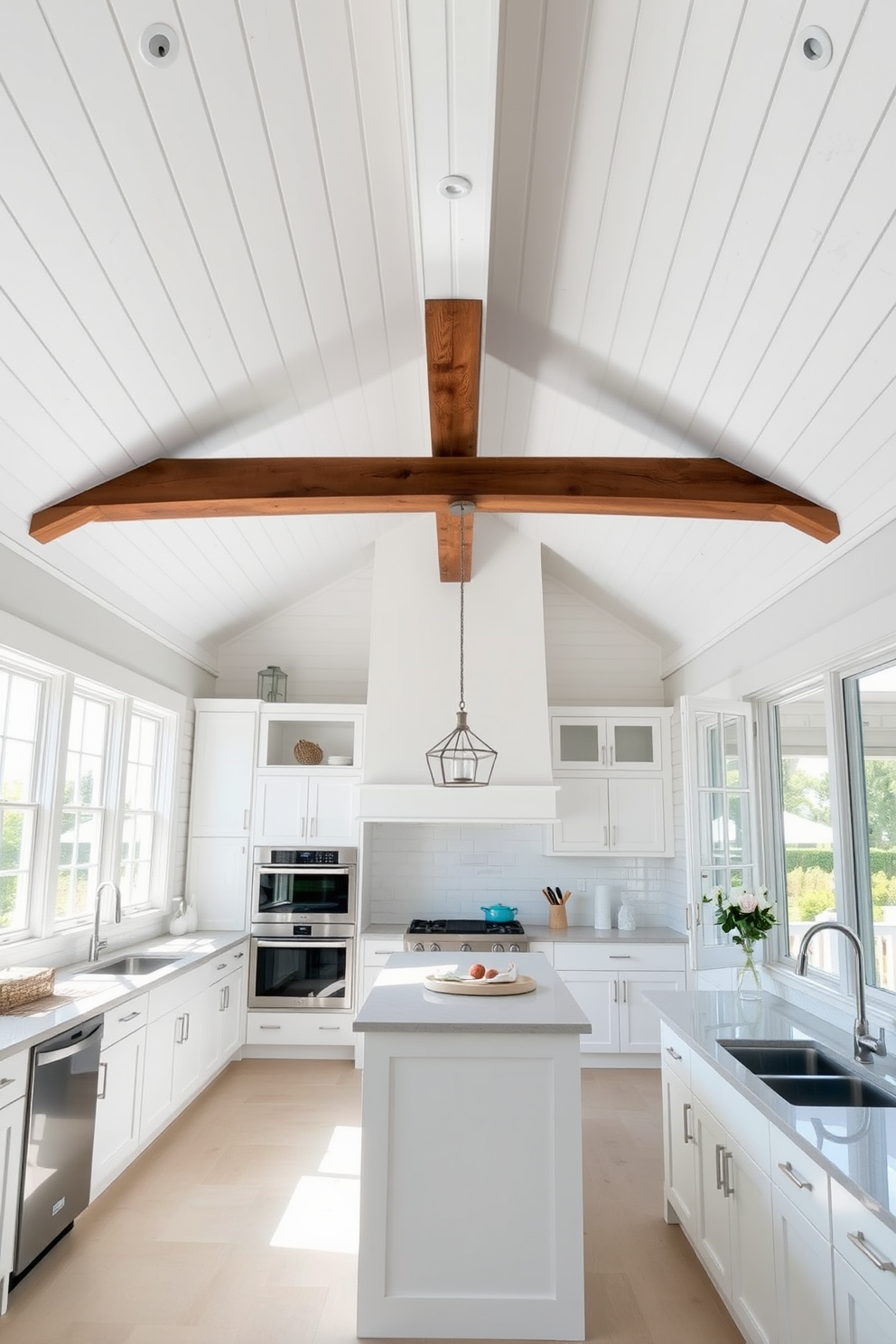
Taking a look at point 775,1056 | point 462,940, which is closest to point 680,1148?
point 775,1056

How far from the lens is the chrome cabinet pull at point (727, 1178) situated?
274 centimetres

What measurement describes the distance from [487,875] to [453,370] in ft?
13.2

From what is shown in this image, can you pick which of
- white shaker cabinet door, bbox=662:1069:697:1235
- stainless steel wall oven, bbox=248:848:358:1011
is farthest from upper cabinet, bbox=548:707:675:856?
white shaker cabinet door, bbox=662:1069:697:1235

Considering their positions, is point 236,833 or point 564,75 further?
point 236,833

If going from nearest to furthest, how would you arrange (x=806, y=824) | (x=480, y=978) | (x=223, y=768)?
(x=480, y=978), (x=806, y=824), (x=223, y=768)

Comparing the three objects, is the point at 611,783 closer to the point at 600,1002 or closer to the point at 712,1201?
the point at 600,1002

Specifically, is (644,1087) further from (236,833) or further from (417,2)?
(417,2)

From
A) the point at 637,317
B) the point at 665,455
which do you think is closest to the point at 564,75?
the point at 637,317

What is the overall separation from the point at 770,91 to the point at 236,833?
5.16 meters

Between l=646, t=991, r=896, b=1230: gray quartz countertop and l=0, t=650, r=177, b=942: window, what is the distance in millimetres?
2831

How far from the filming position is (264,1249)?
333 centimetres

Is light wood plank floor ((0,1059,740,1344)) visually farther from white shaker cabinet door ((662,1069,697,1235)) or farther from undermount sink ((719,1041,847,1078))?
undermount sink ((719,1041,847,1078))

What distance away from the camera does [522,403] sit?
464 centimetres

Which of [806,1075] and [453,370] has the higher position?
[453,370]
